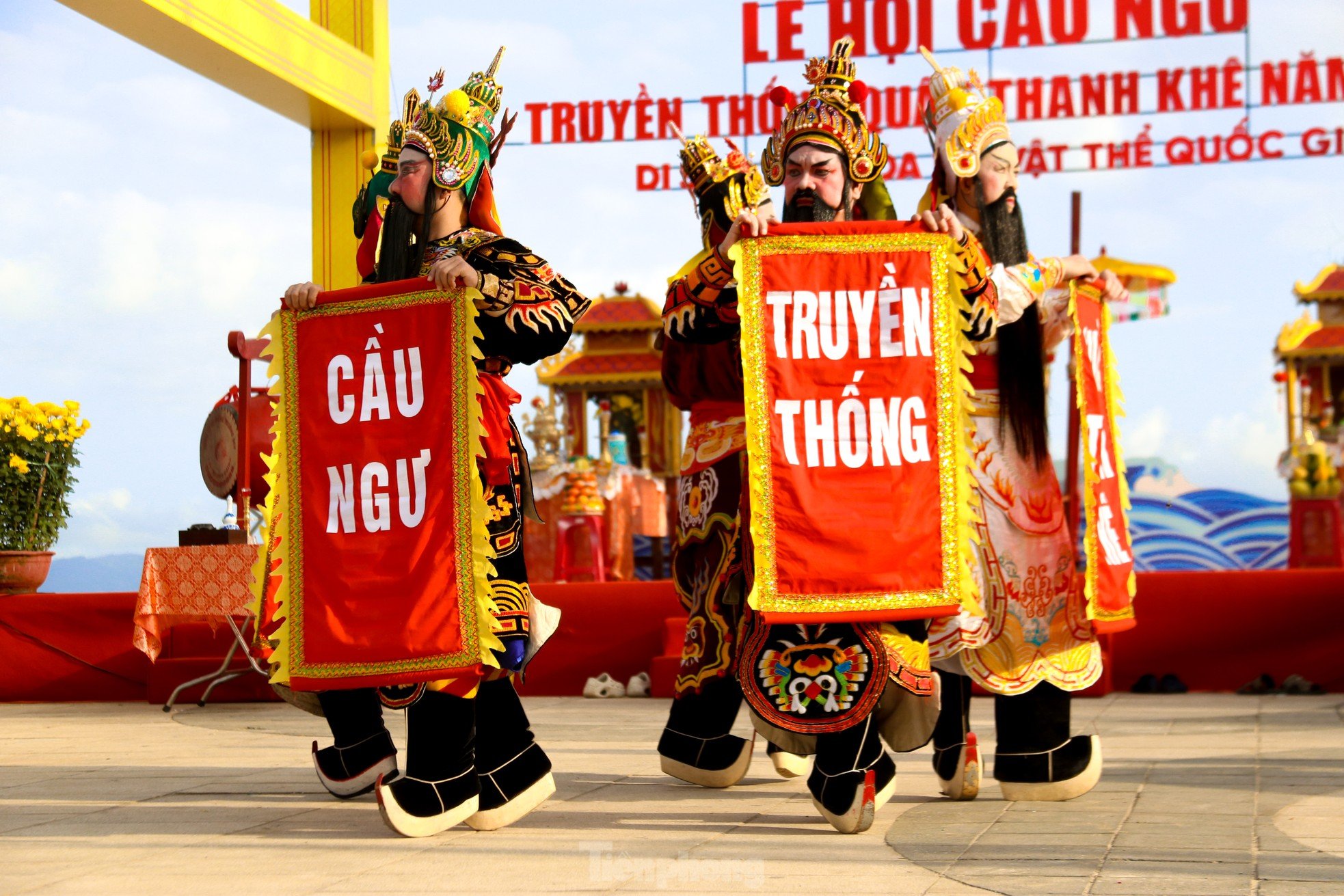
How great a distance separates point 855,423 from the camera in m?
3.03

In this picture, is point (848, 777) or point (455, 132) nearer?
point (848, 777)

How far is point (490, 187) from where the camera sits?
3.34 meters

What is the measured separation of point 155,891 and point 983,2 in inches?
514

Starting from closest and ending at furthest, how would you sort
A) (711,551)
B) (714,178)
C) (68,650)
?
(711,551) < (714,178) < (68,650)

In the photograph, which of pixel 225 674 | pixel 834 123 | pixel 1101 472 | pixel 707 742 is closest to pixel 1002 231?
pixel 834 123

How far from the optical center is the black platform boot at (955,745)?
338cm

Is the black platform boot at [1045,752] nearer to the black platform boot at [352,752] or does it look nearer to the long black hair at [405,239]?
the black platform boot at [352,752]

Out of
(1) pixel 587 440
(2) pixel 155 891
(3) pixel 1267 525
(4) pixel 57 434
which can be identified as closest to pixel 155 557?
(4) pixel 57 434

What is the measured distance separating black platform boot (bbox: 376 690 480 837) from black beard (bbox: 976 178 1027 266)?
1.56m

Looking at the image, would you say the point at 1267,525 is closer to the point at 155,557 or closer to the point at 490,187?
the point at 155,557

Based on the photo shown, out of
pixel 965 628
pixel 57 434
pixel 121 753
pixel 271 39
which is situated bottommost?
pixel 121 753

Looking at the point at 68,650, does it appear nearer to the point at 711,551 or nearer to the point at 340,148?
the point at 340,148

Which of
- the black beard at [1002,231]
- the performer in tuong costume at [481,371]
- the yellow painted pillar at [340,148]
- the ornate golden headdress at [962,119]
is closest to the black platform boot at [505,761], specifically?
the performer in tuong costume at [481,371]

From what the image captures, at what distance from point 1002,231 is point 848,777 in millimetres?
1326
